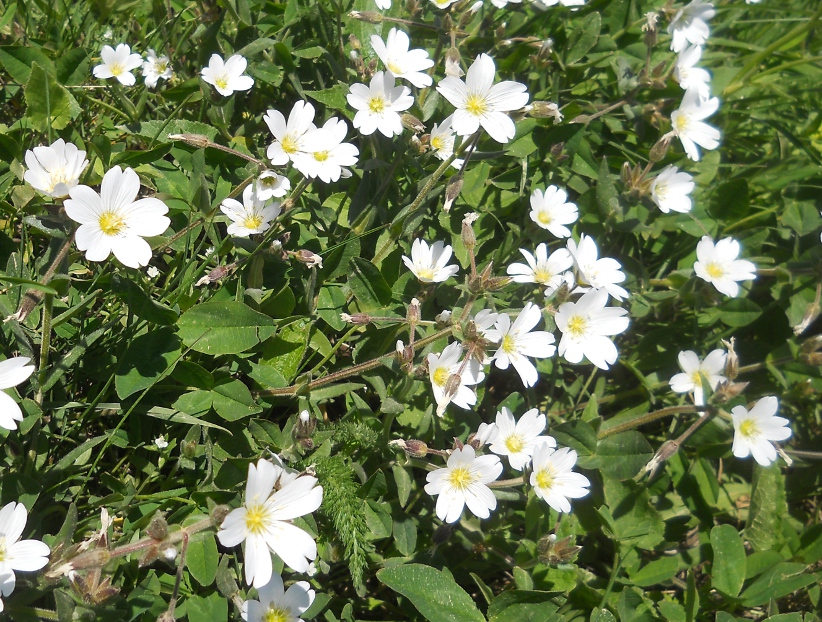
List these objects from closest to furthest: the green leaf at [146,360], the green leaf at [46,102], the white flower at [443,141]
Result: the green leaf at [146,360]
the green leaf at [46,102]
the white flower at [443,141]

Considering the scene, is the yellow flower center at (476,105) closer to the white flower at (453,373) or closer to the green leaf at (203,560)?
the white flower at (453,373)

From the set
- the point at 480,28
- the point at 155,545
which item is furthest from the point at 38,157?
the point at 480,28

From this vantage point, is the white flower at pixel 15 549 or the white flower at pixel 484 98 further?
the white flower at pixel 484 98

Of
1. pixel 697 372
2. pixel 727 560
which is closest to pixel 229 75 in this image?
pixel 697 372

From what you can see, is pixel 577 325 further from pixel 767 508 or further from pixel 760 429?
pixel 767 508

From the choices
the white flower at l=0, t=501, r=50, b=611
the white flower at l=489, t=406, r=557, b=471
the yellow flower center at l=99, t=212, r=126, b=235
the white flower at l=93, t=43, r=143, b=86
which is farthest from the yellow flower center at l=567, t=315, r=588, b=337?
the white flower at l=93, t=43, r=143, b=86

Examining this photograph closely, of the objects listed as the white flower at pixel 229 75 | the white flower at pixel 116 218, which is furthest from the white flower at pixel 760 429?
the white flower at pixel 229 75

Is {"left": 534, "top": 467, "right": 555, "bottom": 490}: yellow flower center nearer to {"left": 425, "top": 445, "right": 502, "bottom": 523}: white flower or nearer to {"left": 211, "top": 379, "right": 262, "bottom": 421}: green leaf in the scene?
{"left": 425, "top": 445, "right": 502, "bottom": 523}: white flower
